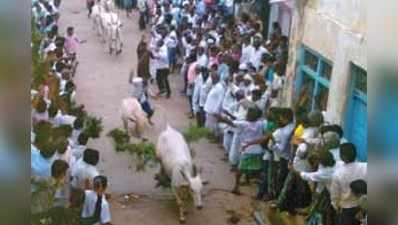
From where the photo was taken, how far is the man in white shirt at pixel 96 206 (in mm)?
5887

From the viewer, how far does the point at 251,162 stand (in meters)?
8.47

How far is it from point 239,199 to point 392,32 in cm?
729

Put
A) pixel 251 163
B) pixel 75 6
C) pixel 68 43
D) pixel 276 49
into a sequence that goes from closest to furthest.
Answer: pixel 251 163 → pixel 276 49 → pixel 68 43 → pixel 75 6

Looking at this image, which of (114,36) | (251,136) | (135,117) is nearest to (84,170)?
(251,136)

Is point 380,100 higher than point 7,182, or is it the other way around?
point 380,100

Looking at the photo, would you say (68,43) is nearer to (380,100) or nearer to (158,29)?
(158,29)

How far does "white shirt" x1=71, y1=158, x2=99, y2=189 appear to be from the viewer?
21.3ft

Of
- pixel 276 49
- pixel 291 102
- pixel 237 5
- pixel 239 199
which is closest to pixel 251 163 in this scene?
pixel 239 199

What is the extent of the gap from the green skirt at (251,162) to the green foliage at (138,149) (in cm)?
112

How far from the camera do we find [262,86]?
372 inches

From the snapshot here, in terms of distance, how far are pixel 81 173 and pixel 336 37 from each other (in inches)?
165

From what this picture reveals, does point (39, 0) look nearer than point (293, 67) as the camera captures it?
No

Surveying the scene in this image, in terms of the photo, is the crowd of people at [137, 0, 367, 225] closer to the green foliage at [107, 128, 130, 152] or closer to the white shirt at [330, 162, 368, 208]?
the white shirt at [330, 162, 368, 208]

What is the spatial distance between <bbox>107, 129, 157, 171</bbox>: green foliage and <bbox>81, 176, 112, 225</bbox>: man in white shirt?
2.79m
